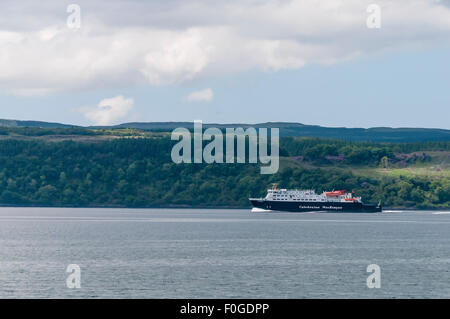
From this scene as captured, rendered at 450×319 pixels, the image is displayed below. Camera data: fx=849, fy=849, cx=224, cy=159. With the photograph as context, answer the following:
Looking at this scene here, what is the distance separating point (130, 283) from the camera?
89.9 meters

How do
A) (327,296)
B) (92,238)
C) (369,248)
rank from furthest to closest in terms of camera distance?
1. (92,238)
2. (369,248)
3. (327,296)

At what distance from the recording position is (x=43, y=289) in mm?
85312

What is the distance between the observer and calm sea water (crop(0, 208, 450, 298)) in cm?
8550

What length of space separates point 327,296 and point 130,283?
21.2 meters

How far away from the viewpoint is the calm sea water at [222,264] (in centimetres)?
8550

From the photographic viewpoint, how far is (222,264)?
10831 centimetres
